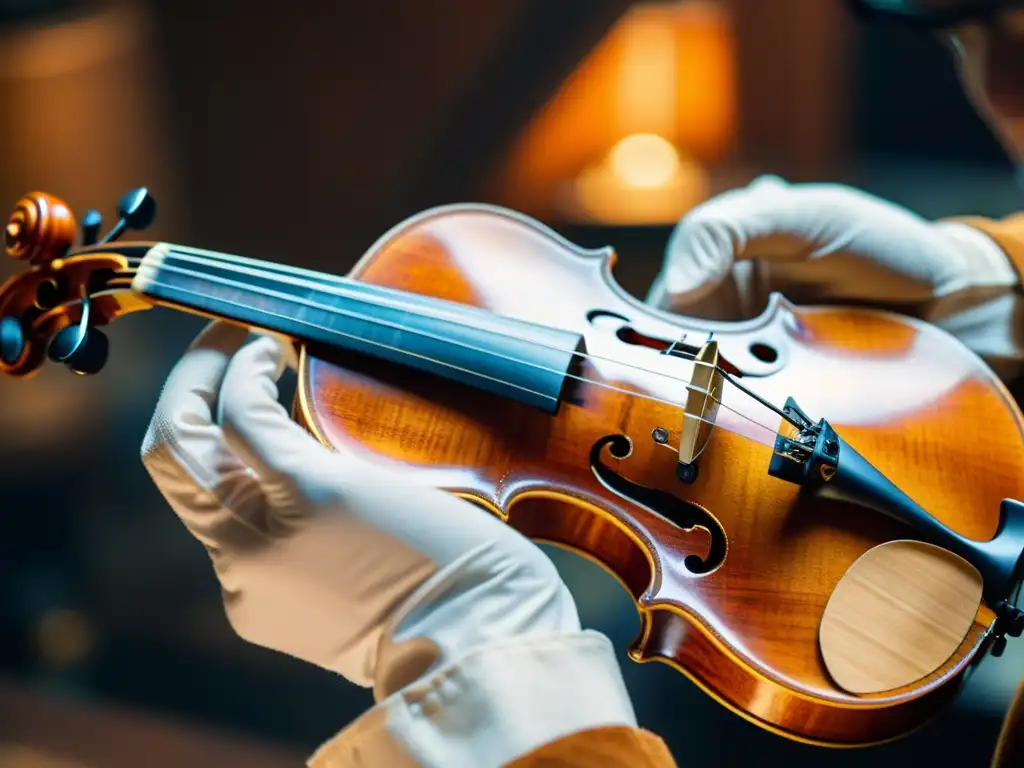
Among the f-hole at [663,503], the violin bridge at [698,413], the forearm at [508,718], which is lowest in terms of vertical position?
the forearm at [508,718]

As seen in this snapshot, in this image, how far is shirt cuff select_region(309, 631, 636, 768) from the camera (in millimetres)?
448

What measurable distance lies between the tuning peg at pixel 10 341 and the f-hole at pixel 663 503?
16.8 inches

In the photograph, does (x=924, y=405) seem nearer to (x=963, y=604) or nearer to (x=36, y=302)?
(x=963, y=604)

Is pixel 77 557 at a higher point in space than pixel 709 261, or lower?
lower

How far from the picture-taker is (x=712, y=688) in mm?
564

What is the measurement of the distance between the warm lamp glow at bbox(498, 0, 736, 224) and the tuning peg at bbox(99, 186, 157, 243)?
0.80 metres

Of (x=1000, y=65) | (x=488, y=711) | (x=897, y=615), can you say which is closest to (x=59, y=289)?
(x=488, y=711)

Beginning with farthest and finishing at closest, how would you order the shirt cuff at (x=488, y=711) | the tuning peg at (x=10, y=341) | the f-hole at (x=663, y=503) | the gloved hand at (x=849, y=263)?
1. the gloved hand at (x=849, y=263)
2. the tuning peg at (x=10, y=341)
3. the f-hole at (x=663, y=503)
4. the shirt cuff at (x=488, y=711)

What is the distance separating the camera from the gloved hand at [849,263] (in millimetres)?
756

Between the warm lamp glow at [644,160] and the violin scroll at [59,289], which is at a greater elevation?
the violin scroll at [59,289]

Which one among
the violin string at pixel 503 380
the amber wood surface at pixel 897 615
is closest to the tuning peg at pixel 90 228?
the violin string at pixel 503 380

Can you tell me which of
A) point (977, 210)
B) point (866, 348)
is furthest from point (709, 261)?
point (977, 210)

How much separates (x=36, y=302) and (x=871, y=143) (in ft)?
4.12

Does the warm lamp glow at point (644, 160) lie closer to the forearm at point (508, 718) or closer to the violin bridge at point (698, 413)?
the violin bridge at point (698, 413)
